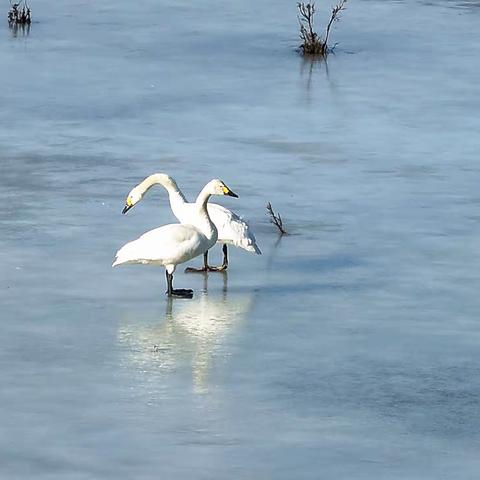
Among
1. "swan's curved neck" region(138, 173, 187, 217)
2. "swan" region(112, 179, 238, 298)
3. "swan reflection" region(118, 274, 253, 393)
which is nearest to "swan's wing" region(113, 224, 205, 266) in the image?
"swan" region(112, 179, 238, 298)

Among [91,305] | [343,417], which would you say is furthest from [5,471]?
[91,305]

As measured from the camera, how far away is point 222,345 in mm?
10023

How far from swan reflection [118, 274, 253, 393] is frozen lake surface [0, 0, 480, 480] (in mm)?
24

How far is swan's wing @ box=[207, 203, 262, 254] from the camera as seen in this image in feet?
39.0

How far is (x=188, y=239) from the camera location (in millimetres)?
11328

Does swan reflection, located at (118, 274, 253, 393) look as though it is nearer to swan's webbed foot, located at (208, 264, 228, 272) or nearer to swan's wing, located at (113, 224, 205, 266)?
swan's wing, located at (113, 224, 205, 266)

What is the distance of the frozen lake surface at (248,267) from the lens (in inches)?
329

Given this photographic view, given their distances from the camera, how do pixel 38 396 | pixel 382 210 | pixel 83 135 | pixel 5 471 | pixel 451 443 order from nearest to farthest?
1. pixel 5 471
2. pixel 451 443
3. pixel 38 396
4. pixel 382 210
5. pixel 83 135

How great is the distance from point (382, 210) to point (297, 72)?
22.7 ft

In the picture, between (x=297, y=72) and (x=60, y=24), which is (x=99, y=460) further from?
(x=60, y=24)

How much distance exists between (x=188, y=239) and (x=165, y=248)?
184mm

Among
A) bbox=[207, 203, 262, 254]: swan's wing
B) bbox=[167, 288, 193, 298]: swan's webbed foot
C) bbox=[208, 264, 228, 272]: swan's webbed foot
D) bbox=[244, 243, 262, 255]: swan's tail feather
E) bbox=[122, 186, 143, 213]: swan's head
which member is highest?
bbox=[122, 186, 143, 213]: swan's head

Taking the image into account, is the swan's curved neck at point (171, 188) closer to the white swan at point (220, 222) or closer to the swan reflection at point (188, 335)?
the white swan at point (220, 222)

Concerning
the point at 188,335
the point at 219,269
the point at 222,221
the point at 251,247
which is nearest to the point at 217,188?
the point at 222,221
